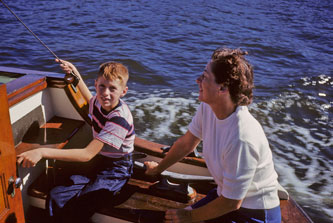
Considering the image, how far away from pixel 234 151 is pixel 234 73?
0.38 meters

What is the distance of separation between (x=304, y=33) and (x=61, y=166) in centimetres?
1270

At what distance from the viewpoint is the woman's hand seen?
5.64 feet

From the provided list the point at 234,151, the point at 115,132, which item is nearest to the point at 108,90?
the point at 115,132

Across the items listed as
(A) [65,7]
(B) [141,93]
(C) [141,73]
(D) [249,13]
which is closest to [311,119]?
(B) [141,93]

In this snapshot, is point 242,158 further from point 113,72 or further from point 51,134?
point 51,134

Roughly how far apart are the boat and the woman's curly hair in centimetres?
95

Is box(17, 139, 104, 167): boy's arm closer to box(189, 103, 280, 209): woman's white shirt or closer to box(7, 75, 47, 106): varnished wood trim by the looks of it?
box(7, 75, 47, 106): varnished wood trim

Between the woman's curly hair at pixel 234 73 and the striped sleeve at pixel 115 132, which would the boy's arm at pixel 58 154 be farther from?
the woman's curly hair at pixel 234 73

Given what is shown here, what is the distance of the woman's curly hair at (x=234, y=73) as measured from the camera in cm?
155

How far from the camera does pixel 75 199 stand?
202 cm

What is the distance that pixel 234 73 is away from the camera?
154cm

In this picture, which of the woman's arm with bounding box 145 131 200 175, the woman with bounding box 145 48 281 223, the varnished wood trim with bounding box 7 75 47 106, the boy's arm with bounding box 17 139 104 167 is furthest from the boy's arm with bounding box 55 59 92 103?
the woman with bounding box 145 48 281 223

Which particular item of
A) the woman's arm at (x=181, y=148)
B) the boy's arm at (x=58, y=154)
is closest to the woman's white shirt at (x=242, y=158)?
the woman's arm at (x=181, y=148)

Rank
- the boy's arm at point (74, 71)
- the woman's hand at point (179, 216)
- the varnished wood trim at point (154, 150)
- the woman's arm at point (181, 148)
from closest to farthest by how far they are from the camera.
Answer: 1. the woman's hand at point (179, 216)
2. the woman's arm at point (181, 148)
3. the boy's arm at point (74, 71)
4. the varnished wood trim at point (154, 150)
